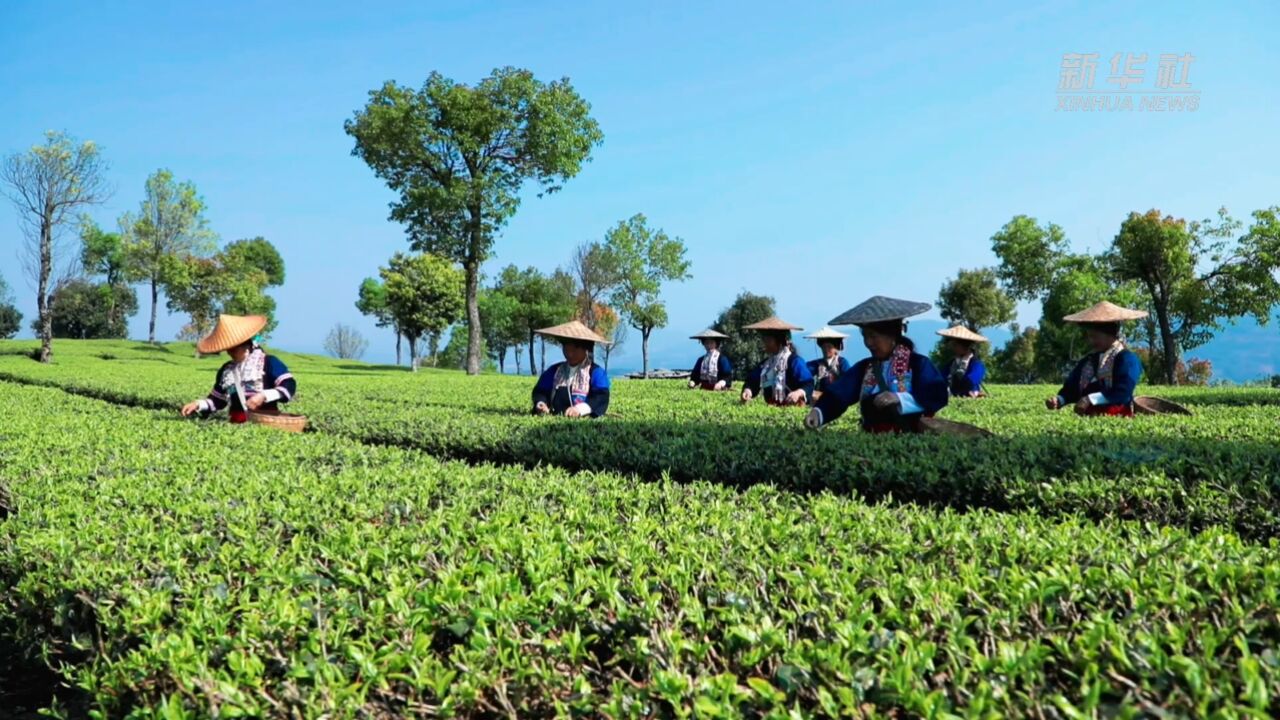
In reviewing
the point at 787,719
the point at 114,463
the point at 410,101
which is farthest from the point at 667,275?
the point at 787,719

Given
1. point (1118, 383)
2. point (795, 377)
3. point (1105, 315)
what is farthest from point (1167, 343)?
point (1118, 383)

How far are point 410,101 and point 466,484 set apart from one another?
30426mm

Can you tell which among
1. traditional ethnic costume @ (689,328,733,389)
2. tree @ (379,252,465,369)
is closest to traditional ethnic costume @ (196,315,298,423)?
traditional ethnic costume @ (689,328,733,389)

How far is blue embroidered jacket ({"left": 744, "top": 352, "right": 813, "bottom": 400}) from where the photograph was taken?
35.7ft

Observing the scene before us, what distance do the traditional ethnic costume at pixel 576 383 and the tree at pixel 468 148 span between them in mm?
23172

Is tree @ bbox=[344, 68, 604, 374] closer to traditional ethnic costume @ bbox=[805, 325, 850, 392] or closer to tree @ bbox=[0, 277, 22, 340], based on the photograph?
traditional ethnic costume @ bbox=[805, 325, 850, 392]

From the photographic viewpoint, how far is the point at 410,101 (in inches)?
1235

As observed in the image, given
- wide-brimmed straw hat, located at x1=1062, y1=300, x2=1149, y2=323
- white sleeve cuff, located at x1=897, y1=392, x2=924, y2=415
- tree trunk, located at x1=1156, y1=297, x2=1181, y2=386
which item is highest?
tree trunk, located at x1=1156, y1=297, x2=1181, y2=386

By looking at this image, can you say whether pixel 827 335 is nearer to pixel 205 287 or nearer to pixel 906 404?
pixel 906 404

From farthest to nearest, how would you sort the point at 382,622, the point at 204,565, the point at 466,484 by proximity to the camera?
the point at 466,484 → the point at 204,565 → the point at 382,622

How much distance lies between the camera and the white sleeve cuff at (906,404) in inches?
241

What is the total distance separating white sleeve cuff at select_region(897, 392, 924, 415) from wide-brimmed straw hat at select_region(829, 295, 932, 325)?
0.65 meters

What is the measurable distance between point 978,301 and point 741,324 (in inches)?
547

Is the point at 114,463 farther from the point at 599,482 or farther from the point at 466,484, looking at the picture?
→ the point at 599,482
